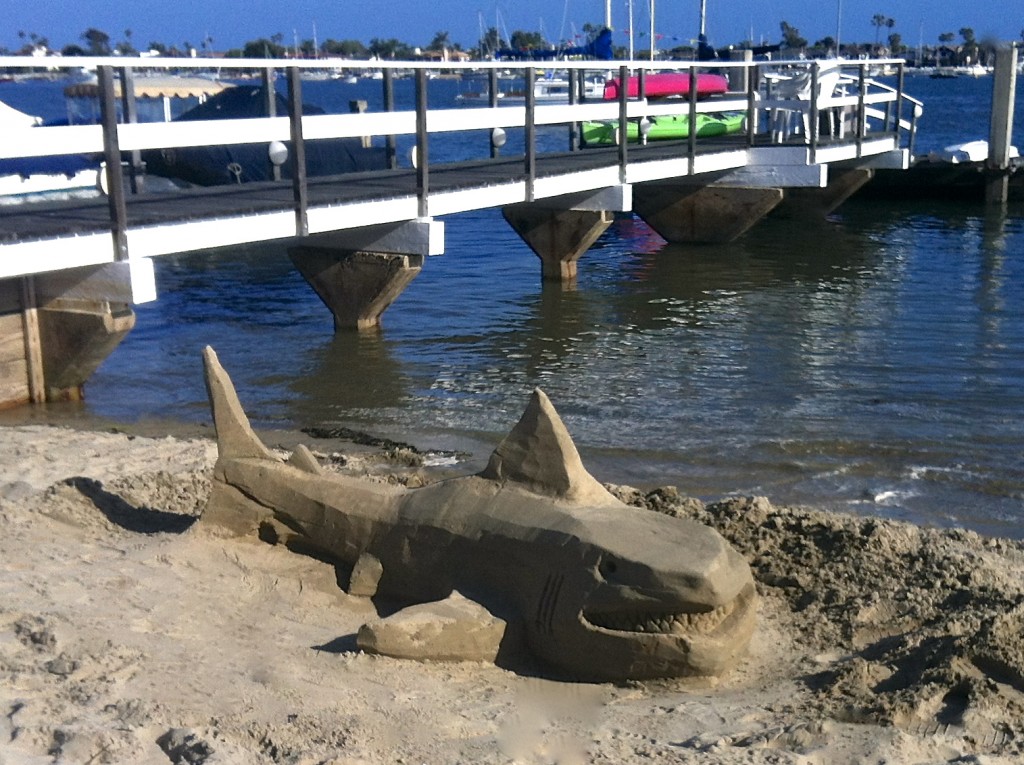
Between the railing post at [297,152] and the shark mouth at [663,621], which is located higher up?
the railing post at [297,152]

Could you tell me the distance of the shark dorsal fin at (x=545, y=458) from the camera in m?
6.57

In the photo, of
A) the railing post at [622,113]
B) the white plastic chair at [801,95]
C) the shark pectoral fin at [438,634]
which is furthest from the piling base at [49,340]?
the white plastic chair at [801,95]

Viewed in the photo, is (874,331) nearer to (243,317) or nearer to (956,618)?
(243,317)

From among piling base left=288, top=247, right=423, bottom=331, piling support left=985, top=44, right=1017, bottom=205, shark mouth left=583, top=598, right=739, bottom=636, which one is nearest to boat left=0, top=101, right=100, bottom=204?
piling base left=288, top=247, right=423, bottom=331

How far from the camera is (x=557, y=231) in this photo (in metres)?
18.8

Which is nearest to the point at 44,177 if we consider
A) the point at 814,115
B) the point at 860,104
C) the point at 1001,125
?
the point at 814,115

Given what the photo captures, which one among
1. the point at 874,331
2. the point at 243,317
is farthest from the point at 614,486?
the point at 243,317

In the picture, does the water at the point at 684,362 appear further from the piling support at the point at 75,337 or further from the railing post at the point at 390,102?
the railing post at the point at 390,102

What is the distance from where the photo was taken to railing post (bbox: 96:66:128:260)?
9633 mm

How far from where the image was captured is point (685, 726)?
5.50m

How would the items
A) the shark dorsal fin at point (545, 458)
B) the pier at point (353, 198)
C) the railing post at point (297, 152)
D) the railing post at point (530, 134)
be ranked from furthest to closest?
the railing post at point (530, 134) < the railing post at point (297, 152) < the pier at point (353, 198) < the shark dorsal fin at point (545, 458)

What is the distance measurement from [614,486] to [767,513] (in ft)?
4.52

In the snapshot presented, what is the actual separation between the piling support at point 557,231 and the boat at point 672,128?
6.46 meters

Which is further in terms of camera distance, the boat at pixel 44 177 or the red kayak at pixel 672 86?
the red kayak at pixel 672 86
